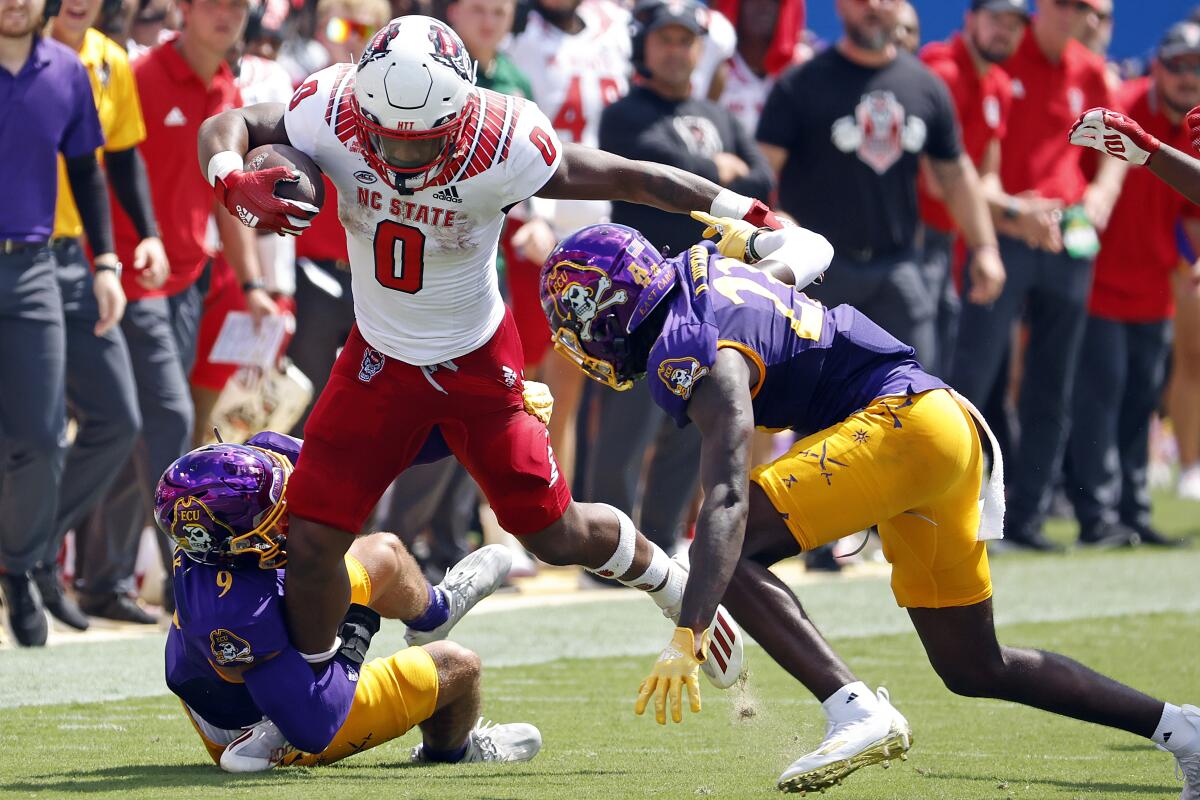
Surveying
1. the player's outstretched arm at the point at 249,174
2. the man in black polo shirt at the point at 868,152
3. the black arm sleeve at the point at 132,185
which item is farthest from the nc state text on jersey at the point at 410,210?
the man in black polo shirt at the point at 868,152

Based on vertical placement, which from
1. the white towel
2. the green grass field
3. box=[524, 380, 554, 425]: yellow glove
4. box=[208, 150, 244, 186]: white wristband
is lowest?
the green grass field

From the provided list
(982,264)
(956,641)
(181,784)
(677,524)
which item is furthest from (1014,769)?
(982,264)

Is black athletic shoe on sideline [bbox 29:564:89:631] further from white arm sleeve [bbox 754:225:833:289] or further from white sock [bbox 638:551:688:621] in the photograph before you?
white arm sleeve [bbox 754:225:833:289]

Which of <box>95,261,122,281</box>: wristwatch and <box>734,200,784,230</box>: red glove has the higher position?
<box>734,200,784,230</box>: red glove

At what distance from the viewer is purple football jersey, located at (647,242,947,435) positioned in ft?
16.1

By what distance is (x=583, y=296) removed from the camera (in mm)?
5023

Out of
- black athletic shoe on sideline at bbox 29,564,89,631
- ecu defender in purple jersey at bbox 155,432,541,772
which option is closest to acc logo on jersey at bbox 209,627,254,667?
ecu defender in purple jersey at bbox 155,432,541,772

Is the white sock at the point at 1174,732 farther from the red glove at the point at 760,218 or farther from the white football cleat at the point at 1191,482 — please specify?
the white football cleat at the point at 1191,482

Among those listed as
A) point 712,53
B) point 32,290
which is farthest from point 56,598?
point 712,53

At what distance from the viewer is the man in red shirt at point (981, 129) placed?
1012 centimetres

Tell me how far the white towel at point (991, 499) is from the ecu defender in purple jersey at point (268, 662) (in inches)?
53.1

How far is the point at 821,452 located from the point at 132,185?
12.1 feet

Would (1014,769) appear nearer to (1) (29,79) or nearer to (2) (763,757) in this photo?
(2) (763,757)

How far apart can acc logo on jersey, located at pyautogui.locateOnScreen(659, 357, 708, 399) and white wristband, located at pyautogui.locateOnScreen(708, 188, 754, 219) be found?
34.9 inches
